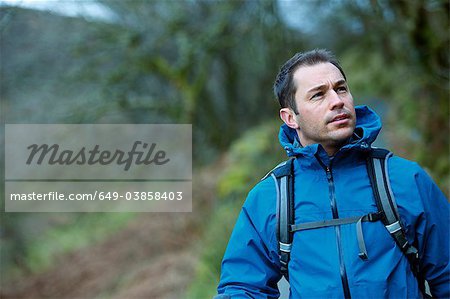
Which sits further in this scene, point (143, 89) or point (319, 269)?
point (143, 89)

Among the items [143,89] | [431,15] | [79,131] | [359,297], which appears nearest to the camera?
[359,297]

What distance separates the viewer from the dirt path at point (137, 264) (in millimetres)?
8773

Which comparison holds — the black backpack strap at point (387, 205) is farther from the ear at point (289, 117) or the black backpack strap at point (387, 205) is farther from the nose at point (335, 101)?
the ear at point (289, 117)

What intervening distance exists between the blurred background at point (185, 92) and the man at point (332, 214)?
5006 mm

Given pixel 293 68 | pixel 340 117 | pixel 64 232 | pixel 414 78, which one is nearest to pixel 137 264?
pixel 64 232

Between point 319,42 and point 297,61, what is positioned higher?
point 319,42

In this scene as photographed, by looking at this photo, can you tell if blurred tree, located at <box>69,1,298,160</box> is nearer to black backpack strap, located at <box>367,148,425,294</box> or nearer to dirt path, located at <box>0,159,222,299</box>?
dirt path, located at <box>0,159,222,299</box>

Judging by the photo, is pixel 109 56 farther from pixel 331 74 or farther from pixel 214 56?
pixel 331 74

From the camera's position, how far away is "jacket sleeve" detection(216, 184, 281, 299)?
2.29m

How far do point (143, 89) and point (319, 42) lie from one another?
531 centimetres

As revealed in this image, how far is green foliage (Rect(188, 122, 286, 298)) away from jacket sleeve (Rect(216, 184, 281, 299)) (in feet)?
13.9

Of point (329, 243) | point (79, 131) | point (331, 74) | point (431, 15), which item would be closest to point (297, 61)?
point (331, 74)

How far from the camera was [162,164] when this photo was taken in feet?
42.1

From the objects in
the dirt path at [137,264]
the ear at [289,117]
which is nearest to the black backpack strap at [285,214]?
the ear at [289,117]
